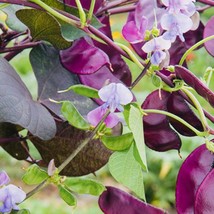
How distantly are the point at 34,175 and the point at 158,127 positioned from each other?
10 cm

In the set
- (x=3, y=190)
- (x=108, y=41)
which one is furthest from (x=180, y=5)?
(x=3, y=190)

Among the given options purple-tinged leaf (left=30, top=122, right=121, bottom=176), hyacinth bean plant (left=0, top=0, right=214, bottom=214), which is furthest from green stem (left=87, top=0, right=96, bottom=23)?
purple-tinged leaf (left=30, top=122, right=121, bottom=176)

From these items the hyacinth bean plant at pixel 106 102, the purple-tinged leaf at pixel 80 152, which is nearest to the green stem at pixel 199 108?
the hyacinth bean plant at pixel 106 102

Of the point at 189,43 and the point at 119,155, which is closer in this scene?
the point at 119,155

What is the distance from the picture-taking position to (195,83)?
0.43m

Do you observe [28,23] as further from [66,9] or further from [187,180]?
[187,180]

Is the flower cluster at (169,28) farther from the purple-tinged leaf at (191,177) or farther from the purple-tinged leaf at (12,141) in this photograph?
the purple-tinged leaf at (12,141)

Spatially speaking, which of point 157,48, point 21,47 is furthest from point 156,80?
point 21,47

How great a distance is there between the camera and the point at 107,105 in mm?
424

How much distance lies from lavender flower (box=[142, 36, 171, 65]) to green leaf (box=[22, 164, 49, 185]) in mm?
104

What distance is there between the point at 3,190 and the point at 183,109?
0.14 m

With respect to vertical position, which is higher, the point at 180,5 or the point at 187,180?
the point at 180,5

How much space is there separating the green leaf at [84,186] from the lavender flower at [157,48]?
9 cm

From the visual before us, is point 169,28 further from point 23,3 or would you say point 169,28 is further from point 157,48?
point 23,3
